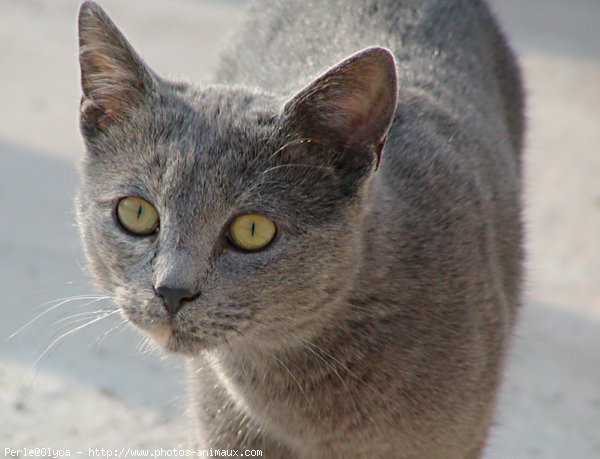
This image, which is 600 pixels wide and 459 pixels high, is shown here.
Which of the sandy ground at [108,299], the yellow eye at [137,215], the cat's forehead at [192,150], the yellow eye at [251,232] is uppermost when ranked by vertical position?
the cat's forehead at [192,150]

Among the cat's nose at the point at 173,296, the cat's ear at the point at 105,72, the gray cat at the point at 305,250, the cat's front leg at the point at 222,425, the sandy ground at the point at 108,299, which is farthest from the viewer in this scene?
the sandy ground at the point at 108,299

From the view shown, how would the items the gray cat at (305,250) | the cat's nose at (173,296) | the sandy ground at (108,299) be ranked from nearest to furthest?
the cat's nose at (173,296) → the gray cat at (305,250) → the sandy ground at (108,299)

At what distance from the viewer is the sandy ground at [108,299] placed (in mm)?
3547

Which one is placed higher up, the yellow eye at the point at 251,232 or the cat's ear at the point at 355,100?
the cat's ear at the point at 355,100

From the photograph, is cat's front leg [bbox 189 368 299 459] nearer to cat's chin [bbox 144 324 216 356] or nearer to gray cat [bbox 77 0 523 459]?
gray cat [bbox 77 0 523 459]

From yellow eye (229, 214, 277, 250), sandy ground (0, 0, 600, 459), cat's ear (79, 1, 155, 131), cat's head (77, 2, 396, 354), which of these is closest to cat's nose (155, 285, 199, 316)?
cat's head (77, 2, 396, 354)

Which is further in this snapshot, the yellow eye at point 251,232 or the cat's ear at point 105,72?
the cat's ear at point 105,72

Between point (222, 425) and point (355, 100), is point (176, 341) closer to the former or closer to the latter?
point (222, 425)

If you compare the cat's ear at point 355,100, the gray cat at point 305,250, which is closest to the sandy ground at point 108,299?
the gray cat at point 305,250

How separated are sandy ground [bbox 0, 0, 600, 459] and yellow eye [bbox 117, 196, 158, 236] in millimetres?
280

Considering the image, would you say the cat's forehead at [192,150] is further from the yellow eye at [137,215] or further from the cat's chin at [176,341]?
the cat's chin at [176,341]

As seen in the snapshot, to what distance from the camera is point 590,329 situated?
427cm

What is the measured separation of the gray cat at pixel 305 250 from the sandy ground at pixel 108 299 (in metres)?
0.33

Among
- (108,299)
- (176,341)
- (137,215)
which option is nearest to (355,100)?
(137,215)
